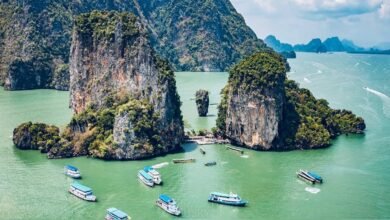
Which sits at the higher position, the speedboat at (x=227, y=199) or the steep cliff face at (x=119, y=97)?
the steep cliff face at (x=119, y=97)

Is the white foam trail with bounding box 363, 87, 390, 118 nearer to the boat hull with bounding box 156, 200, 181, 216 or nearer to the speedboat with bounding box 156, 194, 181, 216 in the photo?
the speedboat with bounding box 156, 194, 181, 216

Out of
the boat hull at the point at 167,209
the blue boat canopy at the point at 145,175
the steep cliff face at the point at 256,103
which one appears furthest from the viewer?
the steep cliff face at the point at 256,103

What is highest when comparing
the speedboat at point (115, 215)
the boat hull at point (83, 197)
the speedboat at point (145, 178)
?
the speedboat at point (145, 178)

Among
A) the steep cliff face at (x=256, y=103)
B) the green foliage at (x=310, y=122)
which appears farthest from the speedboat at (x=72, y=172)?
the green foliage at (x=310, y=122)

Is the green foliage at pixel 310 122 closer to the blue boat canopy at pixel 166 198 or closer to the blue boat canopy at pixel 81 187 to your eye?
the blue boat canopy at pixel 166 198

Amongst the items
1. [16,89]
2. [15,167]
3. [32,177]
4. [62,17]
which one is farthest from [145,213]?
[62,17]

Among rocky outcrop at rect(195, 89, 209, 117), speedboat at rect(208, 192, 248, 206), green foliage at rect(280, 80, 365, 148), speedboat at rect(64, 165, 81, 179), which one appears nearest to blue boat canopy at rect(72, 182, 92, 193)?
speedboat at rect(64, 165, 81, 179)

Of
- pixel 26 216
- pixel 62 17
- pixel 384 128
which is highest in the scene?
pixel 62 17

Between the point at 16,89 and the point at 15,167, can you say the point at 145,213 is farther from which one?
the point at 16,89
